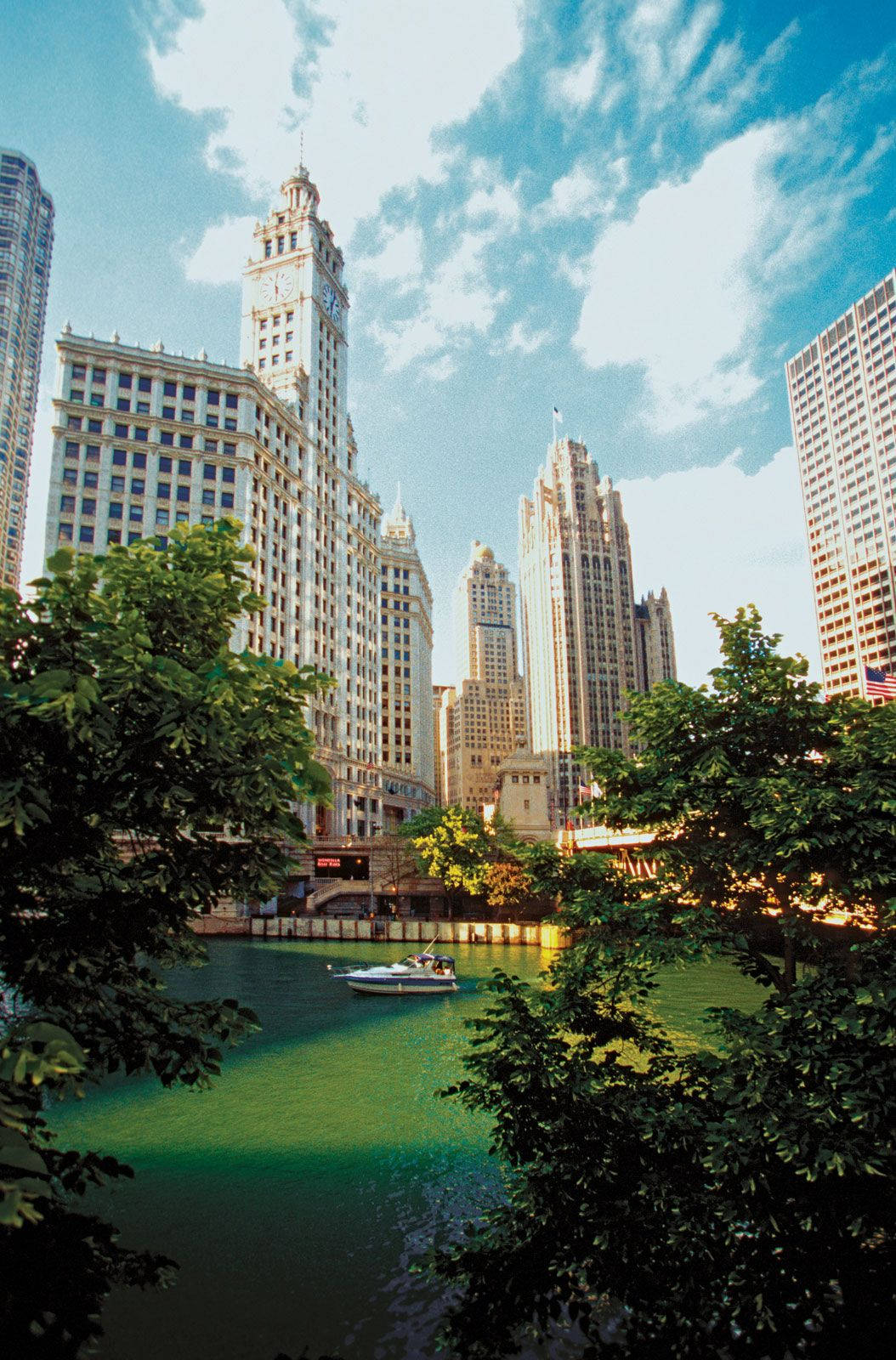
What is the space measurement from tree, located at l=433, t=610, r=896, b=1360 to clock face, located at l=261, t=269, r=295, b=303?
11906cm

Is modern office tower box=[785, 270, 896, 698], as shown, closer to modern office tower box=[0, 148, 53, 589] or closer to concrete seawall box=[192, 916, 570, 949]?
concrete seawall box=[192, 916, 570, 949]

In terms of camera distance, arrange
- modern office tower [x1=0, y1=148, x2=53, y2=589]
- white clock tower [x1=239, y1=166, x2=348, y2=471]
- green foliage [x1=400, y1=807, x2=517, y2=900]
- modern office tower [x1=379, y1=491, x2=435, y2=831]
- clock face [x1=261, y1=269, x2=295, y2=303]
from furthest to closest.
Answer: modern office tower [x1=0, y1=148, x2=53, y2=589] → modern office tower [x1=379, y1=491, x2=435, y2=831] → clock face [x1=261, y1=269, x2=295, y2=303] → white clock tower [x1=239, y1=166, x2=348, y2=471] → green foliage [x1=400, y1=807, x2=517, y2=900]

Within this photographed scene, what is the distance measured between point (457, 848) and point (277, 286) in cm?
8834

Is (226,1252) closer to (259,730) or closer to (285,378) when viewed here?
(259,730)

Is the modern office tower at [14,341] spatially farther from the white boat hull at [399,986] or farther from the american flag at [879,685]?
the american flag at [879,685]

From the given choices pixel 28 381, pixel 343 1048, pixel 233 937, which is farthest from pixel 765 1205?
pixel 28 381

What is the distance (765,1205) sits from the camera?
32.0 feet

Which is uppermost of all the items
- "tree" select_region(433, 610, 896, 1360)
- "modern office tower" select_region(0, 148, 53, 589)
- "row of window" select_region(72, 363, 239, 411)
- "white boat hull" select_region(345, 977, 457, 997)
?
"modern office tower" select_region(0, 148, 53, 589)

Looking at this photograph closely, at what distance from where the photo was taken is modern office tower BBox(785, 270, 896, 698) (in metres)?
160

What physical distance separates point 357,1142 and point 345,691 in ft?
297

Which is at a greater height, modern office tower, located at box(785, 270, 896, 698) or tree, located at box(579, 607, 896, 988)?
modern office tower, located at box(785, 270, 896, 698)

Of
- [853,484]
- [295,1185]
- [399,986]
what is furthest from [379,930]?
[853,484]

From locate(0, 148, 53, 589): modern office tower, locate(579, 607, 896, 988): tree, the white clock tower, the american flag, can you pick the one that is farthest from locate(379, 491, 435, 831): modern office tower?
locate(579, 607, 896, 988): tree

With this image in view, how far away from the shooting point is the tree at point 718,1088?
950cm
